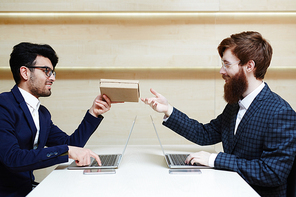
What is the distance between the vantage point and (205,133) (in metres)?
1.71

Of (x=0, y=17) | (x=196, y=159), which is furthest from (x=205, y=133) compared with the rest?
(x=0, y=17)

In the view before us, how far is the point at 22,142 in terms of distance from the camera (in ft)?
4.55

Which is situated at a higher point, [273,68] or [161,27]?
[161,27]

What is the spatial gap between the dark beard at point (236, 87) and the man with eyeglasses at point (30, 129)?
0.70 metres

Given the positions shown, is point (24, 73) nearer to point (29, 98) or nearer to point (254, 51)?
point (29, 98)

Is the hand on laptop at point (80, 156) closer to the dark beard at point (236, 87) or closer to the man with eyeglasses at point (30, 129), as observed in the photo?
the man with eyeglasses at point (30, 129)

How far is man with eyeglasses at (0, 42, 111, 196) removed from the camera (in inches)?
46.8

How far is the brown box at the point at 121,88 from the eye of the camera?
4.25ft

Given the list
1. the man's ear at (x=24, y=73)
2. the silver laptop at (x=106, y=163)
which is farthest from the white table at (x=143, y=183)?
the man's ear at (x=24, y=73)

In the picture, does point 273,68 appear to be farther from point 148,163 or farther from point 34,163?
point 34,163

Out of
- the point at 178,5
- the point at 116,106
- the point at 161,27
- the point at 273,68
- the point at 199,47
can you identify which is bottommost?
the point at 116,106

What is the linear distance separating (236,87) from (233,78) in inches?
2.8

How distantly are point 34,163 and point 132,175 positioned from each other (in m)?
0.44

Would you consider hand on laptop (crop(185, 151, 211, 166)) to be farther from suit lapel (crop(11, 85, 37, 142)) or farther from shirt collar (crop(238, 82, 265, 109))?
suit lapel (crop(11, 85, 37, 142))
